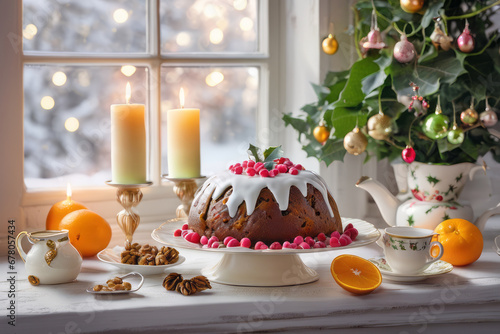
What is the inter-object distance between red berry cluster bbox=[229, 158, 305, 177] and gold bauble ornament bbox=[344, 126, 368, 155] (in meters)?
0.20

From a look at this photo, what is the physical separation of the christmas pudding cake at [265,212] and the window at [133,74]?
0.52 meters

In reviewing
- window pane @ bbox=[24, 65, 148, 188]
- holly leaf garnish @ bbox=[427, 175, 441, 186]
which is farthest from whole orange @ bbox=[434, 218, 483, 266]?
window pane @ bbox=[24, 65, 148, 188]

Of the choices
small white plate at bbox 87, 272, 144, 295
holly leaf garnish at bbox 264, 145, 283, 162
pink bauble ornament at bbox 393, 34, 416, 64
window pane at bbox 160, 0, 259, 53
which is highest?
window pane at bbox 160, 0, 259, 53

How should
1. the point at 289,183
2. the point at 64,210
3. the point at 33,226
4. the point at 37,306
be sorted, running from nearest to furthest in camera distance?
the point at 37,306, the point at 289,183, the point at 64,210, the point at 33,226

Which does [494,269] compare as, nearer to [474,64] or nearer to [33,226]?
[474,64]

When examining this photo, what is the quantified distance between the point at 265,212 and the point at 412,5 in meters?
0.55

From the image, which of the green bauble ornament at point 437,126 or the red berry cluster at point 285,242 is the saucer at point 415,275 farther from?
the green bauble ornament at point 437,126

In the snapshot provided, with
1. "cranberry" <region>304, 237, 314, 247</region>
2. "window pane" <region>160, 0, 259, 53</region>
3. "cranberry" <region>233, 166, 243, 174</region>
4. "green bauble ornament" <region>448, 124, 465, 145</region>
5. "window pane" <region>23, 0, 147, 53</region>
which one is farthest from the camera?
"window pane" <region>160, 0, 259, 53</region>

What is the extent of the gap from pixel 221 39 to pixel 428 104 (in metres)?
0.63

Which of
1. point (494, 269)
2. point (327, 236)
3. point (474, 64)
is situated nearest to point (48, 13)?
point (327, 236)

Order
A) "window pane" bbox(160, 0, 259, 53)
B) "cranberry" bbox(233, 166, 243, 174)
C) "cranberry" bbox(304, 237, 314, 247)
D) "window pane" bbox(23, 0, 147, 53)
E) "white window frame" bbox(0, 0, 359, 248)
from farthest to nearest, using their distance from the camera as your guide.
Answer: "window pane" bbox(160, 0, 259, 53) → "window pane" bbox(23, 0, 147, 53) → "white window frame" bbox(0, 0, 359, 248) → "cranberry" bbox(233, 166, 243, 174) → "cranberry" bbox(304, 237, 314, 247)

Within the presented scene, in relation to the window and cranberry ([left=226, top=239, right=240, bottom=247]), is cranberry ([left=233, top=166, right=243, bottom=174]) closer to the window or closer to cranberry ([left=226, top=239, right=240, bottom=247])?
cranberry ([left=226, top=239, right=240, bottom=247])

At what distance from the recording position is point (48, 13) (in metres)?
1.51

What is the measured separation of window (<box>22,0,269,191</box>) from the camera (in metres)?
1.53
